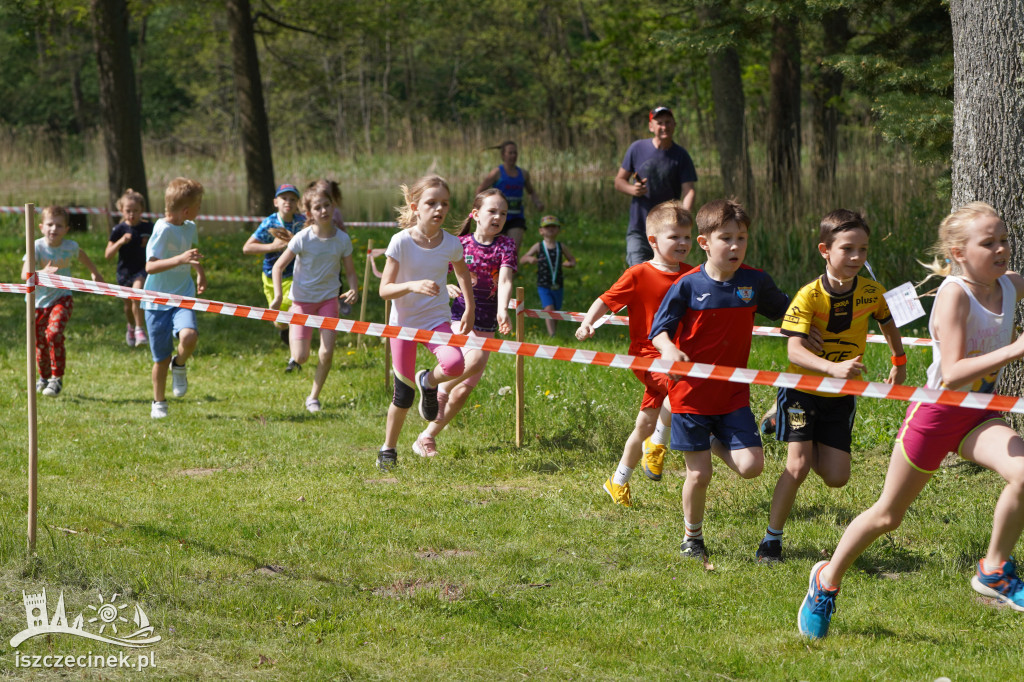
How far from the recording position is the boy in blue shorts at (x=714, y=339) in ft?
16.3

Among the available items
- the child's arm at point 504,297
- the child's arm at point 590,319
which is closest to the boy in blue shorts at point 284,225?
the child's arm at point 504,297

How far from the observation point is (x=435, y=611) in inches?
181

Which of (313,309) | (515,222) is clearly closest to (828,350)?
(313,309)

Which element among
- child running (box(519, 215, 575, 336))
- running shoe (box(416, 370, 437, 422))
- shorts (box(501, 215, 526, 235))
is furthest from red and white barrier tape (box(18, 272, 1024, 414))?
shorts (box(501, 215, 526, 235))

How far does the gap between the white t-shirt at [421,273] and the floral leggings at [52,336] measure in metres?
3.92

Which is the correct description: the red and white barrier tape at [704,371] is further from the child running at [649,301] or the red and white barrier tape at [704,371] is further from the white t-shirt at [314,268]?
the white t-shirt at [314,268]

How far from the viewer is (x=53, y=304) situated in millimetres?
9414

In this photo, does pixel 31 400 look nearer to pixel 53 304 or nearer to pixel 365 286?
pixel 53 304

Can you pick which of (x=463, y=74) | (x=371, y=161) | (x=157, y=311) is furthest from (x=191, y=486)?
(x=463, y=74)

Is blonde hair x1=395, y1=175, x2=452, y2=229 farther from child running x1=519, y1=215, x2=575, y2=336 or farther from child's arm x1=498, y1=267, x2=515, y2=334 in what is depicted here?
child running x1=519, y1=215, x2=575, y2=336

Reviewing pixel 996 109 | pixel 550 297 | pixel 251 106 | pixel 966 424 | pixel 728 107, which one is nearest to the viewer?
pixel 966 424

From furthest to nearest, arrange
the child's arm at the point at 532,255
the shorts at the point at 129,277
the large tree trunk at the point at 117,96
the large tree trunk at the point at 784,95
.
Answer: the large tree trunk at the point at 117,96, the large tree trunk at the point at 784,95, the shorts at the point at 129,277, the child's arm at the point at 532,255

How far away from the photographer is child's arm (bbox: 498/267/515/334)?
675 centimetres

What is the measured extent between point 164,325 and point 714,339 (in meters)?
5.07
